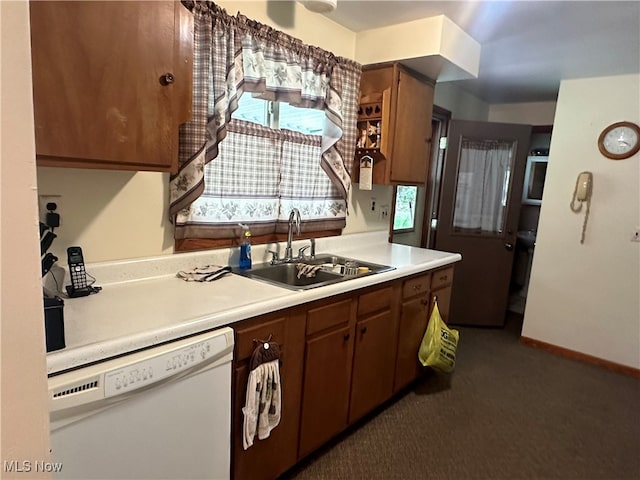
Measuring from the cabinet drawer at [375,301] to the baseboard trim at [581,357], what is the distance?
2159mm

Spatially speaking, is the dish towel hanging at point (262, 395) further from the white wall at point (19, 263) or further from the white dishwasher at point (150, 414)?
the white wall at point (19, 263)

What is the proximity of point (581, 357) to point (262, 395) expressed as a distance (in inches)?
122

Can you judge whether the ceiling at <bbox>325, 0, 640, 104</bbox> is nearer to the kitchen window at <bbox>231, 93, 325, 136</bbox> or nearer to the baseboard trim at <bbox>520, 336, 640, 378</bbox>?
the kitchen window at <bbox>231, 93, 325, 136</bbox>

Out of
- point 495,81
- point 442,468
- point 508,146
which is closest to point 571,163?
point 508,146

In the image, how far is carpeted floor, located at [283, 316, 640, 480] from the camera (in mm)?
2070

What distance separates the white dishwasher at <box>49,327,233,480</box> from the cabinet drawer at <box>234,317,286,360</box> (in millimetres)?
97

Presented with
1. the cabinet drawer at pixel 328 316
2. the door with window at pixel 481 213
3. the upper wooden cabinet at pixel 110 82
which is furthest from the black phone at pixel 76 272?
the door with window at pixel 481 213

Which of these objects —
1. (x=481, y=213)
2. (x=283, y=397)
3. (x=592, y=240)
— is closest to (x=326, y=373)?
(x=283, y=397)

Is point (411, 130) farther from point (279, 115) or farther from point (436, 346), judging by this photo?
point (436, 346)

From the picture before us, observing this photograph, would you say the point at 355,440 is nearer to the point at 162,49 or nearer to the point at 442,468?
the point at 442,468

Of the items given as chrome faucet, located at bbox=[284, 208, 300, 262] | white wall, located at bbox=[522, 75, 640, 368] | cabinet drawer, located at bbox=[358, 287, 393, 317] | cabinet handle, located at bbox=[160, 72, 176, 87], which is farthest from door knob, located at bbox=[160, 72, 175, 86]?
white wall, located at bbox=[522, 75, 640, 368]

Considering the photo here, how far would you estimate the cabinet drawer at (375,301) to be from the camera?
6.95 ft

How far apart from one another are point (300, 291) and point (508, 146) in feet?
10.2

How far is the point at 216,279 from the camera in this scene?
6.20ft
